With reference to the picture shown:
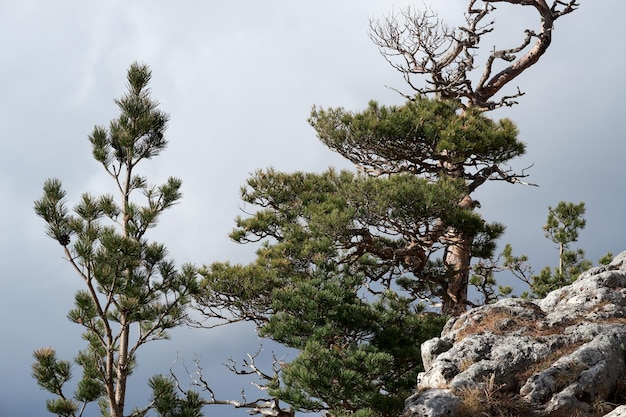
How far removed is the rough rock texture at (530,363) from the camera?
6.60 m

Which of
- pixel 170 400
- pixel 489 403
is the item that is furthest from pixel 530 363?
pixel 170 400

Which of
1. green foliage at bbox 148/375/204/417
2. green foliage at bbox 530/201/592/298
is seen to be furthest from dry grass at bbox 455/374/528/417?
green foliage at bbox 530/201/592/298

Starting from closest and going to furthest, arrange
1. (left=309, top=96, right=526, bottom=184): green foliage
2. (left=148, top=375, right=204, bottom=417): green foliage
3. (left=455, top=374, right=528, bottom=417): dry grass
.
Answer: (left=455, top=374, right=528, bottom=417): dry grass, (left=148, top=375, right=204, bottom=417): green foliage, (left=309, top=96, right=526, bottom=184): green foliage

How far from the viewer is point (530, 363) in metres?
6.97

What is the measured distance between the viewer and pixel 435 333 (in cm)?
932

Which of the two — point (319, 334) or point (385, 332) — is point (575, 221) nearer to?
point (385, 332)

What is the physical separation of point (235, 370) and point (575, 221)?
26.7 ft

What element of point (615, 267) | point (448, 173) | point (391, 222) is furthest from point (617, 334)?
point (448, 173)

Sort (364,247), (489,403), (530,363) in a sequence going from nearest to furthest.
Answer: (489,403), (530,363), (364,247)

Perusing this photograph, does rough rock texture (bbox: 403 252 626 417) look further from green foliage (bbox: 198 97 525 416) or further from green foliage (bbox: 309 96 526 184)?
green foliage (bbox: 309 96 526 184)

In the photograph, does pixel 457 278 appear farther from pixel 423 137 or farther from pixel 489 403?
pixel 489 403

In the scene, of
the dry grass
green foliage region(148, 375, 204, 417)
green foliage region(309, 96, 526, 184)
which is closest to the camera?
the dry grass

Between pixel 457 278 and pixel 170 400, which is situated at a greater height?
pixel 457 278

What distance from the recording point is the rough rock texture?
6.60 metres
